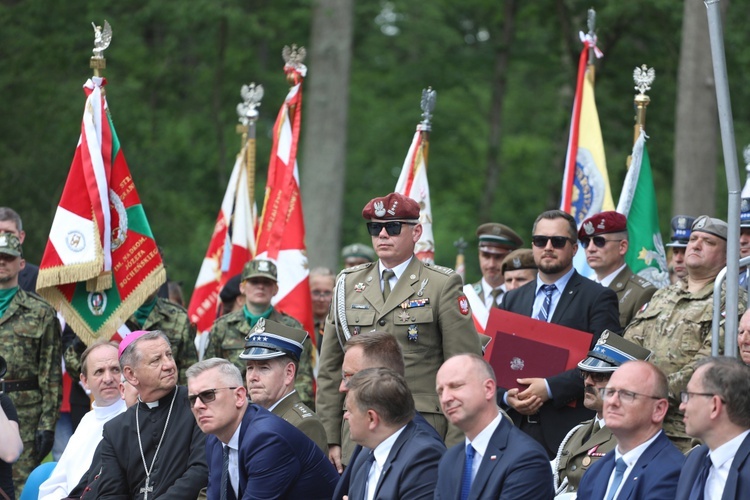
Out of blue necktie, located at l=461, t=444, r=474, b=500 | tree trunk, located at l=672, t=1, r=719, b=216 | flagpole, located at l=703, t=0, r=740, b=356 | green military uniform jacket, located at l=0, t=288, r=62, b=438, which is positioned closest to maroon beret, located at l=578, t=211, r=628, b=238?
flagpole, located at l=703, t=0, r=740, b=356

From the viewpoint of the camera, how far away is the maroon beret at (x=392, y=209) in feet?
21.1

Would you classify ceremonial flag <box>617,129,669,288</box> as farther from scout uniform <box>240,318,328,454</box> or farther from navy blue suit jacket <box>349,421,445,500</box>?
navy blue suit jacket <box>349,421,445,500</box>

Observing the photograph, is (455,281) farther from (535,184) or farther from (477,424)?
(535,184)

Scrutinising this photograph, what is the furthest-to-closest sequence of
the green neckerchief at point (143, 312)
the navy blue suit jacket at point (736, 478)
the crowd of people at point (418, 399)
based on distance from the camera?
the green neckerchief at point (143, 312) < the crowd of people at point (418, 399) < the navy blue suit jacket at point (736, 478)

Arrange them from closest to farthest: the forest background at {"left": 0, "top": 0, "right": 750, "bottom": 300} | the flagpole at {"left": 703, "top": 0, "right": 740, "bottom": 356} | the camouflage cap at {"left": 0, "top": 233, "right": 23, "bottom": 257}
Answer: the flagpole at {"left": 703, "top": 0, "right": 740, "bottom": 356} → the camouflage cap at {"left": 0, "top": 233, "right": 23, "bottom": 257} → the forest background at {"left": 0, "top": 0, "right": 750, "bottom": 300}

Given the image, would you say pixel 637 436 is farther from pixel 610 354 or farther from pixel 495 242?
pixel 495 242

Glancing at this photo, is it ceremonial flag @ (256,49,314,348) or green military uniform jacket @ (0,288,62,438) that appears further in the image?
ceremonial flag @ (256,49,314,348)

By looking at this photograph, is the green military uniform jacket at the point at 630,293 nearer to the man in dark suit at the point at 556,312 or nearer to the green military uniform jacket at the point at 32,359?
the man in dark suit at the point at 556,312

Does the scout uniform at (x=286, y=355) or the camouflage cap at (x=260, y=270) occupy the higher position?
the camouflage cap at (x=260, y=270)

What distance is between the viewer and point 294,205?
33.5ft

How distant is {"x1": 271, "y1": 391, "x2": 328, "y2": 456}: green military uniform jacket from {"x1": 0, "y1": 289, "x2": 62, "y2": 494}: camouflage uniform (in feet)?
8.50

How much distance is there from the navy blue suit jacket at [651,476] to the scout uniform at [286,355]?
1.66m

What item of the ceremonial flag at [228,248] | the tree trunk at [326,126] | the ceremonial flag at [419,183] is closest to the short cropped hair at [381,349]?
the ceremonial flag at [419,183]

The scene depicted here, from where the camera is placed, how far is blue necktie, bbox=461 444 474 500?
505 centimetres
